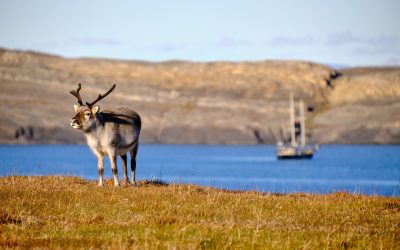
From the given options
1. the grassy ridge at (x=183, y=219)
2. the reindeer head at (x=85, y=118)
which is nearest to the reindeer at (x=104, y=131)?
the reindeer head at (x=85, y=118)

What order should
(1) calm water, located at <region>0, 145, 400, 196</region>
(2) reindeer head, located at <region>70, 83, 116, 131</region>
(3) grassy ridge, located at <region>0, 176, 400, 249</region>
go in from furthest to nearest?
1. (1) calm water, located at <region>0, 145, 400, 196</region>
2. (2) reindeer head, located at <region>70, 83, 116, 131</region>
3. (3) grassy ridge, located at <region>0, 176, 400, 249</region>

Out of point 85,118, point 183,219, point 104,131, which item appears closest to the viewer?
point 183,219

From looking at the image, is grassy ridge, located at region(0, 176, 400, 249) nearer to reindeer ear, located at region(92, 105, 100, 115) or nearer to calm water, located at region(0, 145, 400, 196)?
reindeer ear, located at region(92, 105, 100, 115)

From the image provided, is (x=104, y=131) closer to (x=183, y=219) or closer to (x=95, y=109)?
(x=95, y=109)

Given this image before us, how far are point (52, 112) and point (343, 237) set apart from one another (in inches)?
7169

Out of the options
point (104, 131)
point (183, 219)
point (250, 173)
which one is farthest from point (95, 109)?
point (250, 173)

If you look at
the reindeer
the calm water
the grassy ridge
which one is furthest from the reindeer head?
the calm water

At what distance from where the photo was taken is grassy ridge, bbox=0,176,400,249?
14.9 metres

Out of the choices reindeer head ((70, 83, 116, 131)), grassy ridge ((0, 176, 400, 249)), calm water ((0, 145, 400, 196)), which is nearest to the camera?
grassy ridge ((0, 176, 400, 249))

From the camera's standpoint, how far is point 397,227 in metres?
17.2

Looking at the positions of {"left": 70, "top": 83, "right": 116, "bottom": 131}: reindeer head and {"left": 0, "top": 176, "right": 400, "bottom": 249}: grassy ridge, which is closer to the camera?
{"left": 0, "top": 176, "right": 400, "bottom": 249}: grassy ridge

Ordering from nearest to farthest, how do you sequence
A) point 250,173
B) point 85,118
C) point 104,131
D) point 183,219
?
point 183,219 < point 85,118 < point 104,131 < point 250,173

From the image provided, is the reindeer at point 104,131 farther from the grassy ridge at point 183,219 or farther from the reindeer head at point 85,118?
the grassy ridge at point 183,219

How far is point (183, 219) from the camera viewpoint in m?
17.2
